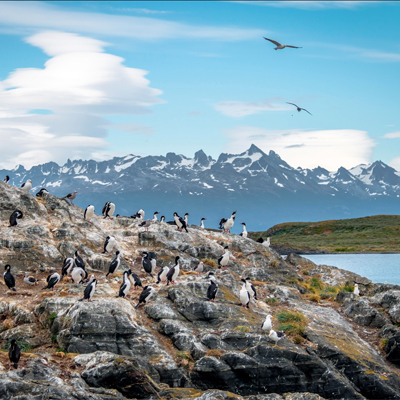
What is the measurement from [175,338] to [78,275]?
6712 millimetres

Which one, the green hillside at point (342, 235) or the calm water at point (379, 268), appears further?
the green hillside at point (342, 235)

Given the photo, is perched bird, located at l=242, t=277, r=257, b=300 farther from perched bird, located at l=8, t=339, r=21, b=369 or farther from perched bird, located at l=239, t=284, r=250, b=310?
perched bird, located at l=8, t=339, r=21, b=369

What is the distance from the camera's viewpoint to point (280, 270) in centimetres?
3691

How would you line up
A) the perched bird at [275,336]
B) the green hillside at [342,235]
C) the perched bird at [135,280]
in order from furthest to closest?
the green hillside at [342,235]
the perched bird at [135,280]
the perched bird at [275,336]

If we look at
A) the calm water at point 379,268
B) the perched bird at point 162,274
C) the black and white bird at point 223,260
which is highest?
the black and white bird at point 223,260

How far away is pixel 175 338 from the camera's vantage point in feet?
68.6

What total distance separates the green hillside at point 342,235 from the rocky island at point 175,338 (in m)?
94.6

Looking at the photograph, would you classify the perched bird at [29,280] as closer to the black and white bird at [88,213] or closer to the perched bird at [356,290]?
the black and white bird at [88,213]

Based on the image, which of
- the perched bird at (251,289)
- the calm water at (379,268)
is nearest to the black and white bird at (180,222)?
the perched bird at (251,289)

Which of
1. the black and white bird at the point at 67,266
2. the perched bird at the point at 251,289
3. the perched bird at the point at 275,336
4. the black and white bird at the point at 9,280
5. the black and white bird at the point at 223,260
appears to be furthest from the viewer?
the black and white bird at the point at 223,260

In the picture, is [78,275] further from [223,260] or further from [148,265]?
[223,260]

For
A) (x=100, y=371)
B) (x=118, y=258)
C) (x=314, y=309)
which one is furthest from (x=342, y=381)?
(x=118, y=258)

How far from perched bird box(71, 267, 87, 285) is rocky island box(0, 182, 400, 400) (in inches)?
39.3

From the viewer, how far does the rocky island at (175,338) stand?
1634 cm
